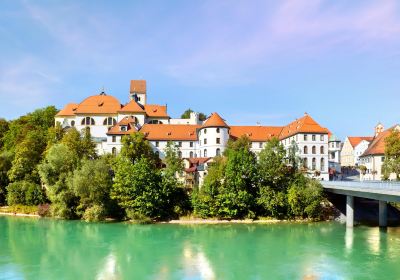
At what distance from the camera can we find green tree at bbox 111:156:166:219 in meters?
44.8

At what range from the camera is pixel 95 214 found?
148 feet

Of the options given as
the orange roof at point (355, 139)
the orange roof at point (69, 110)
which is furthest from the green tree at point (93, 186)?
the orange roof at point (355, 139)

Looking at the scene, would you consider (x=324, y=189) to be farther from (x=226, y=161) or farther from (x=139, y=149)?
(x=139, y=149)

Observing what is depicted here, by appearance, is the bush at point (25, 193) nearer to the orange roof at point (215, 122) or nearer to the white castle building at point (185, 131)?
the white castle building at point (185, 131)

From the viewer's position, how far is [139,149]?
4841cm

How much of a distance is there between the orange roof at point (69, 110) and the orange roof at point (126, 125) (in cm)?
1351

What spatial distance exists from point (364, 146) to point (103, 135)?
54098mm

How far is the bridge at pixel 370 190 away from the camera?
99.1 ft

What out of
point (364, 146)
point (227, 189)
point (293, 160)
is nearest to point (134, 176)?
point (227, 189)

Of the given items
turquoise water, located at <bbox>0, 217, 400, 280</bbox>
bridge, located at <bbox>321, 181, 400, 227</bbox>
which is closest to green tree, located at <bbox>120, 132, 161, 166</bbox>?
turquoise water, located at <bbox>0, 217, 400, 280</bbox>

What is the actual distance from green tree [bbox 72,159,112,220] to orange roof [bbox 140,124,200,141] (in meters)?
17.2

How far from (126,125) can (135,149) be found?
1643 centimetres

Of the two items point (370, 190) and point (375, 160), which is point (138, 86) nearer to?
point (375, 160)

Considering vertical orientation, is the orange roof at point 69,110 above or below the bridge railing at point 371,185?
above
